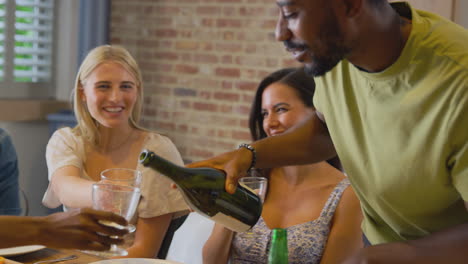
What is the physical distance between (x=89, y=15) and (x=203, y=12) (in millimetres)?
728

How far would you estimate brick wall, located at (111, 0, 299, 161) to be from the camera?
3893mm

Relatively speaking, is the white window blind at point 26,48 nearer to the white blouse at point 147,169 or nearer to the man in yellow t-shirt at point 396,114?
the white blouse at point 147,169

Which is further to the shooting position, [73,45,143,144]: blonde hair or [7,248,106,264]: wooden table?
[73,45,143,144]: blonde hair

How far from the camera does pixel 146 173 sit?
2.37 m

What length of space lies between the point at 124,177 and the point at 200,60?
100.0 inches

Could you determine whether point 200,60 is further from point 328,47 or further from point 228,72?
point 328,47

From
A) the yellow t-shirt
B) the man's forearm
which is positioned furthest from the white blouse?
the yellow t-shirt

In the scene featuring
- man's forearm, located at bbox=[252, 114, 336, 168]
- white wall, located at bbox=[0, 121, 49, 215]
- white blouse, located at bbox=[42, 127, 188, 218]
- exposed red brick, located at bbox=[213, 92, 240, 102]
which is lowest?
white wall, located at bbox=[0, 121, 49, 215]

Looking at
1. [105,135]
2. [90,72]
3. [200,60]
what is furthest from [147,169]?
[200,60]

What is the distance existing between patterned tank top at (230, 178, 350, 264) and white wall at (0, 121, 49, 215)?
2.34 meters

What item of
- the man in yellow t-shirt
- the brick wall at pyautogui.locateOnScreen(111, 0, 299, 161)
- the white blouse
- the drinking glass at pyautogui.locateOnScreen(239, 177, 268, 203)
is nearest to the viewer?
the man in yellow t-shirt

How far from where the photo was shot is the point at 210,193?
4.58 ft

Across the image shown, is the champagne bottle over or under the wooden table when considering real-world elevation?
over

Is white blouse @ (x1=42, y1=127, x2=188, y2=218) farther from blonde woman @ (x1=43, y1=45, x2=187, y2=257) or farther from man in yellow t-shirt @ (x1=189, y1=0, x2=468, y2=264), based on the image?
man in yellow t-shirt @ (x1=189, y1=0, x2=468, y2=264)
